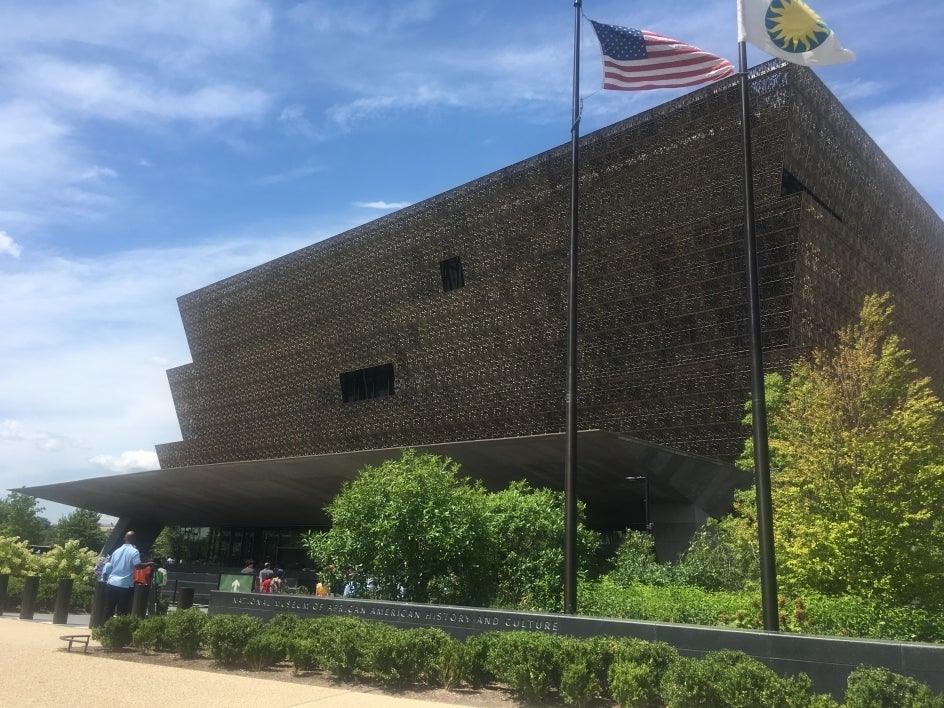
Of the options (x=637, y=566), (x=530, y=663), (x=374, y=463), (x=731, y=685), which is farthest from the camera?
(x=374, y=463)

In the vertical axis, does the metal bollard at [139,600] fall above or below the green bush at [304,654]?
above

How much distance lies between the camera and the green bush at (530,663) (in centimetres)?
996

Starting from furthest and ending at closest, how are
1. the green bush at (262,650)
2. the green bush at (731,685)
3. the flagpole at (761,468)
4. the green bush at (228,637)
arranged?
the green bush at (228,637), the green bush at (262,650), the flagpole at (761,468), the green bush at (731,685)

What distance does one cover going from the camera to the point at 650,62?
46.1 ft

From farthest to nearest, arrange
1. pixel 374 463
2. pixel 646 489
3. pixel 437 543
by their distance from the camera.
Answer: pixel 374 463 < pixel 646 489 < pixel 437 543

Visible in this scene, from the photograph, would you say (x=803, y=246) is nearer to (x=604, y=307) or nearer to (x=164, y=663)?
(x=604, y=307)

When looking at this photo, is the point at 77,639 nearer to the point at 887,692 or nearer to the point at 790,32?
the point at 887,692

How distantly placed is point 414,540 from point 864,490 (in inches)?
344

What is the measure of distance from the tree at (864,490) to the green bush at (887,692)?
6.54 metres

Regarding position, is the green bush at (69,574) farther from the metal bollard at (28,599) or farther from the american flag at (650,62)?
the american flag at (650,62)

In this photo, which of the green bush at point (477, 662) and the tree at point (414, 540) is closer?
the green bush at point (477, 662)

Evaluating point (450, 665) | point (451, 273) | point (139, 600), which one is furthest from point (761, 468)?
point (451, 273)

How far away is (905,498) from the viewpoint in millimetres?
15156

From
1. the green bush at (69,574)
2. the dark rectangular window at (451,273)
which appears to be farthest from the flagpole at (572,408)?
the dark rectangular window at (451,273)
